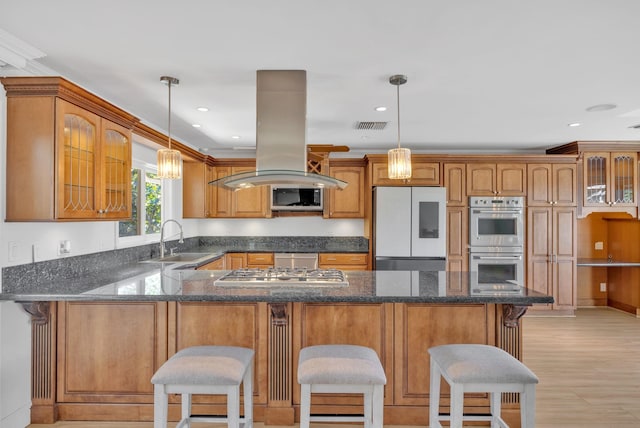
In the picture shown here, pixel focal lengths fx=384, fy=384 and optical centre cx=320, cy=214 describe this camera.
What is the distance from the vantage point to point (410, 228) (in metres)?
4.69

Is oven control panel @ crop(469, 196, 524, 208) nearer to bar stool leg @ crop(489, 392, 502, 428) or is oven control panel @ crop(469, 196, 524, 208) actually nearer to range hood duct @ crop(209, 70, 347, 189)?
range hood duct @ crop(209, 70, 347, 189)

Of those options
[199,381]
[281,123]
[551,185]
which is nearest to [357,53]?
[281,123]

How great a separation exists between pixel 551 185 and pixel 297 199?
3333 millimetres

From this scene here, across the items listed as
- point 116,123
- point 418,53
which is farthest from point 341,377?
point 116,123

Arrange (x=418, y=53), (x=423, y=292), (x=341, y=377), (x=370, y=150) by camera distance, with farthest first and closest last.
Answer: (x=370, y=150), (x=418, y=53), (x=423, y=292), (x=341, y=377)

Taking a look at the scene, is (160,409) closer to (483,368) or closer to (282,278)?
(282,278)

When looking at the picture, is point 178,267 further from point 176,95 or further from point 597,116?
point 597,116

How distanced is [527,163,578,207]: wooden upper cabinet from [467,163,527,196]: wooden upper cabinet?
0.36ft

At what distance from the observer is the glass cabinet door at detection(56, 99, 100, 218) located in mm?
2283

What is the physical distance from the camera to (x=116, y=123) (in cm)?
282

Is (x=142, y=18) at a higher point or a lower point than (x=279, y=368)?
higher

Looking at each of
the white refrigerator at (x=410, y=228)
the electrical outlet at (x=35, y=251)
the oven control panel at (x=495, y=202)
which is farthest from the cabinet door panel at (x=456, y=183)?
the electrical outlet at (x=35, y=251)

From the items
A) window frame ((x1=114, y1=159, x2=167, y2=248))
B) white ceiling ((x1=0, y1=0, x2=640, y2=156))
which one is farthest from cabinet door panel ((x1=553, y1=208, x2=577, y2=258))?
window frame ((x1=114, y1=159, x2=167, y2=248))

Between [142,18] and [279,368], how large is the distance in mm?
2088
